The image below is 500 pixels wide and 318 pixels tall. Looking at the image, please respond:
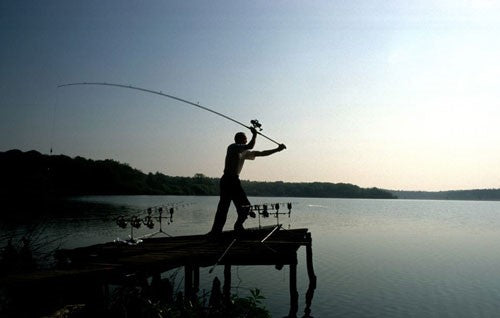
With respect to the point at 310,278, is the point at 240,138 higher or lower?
higher

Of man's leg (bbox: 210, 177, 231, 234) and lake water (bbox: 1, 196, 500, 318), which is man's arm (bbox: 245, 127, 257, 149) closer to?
man's leg (bbox: 210, 177, 231, 234)

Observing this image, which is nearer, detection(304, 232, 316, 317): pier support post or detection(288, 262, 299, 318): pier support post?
detection(288, 262, 299, 318): pier support post

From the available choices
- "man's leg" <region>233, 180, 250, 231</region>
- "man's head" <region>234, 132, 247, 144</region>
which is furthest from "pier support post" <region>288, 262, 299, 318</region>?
"man's head" <region>234, 132, 247, 144</region>

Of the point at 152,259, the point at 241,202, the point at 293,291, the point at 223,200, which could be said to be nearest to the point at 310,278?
the point at 293,291

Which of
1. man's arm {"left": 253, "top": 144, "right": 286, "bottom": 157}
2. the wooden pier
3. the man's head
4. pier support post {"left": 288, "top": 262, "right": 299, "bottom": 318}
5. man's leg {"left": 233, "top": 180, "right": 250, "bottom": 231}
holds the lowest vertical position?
pier support post {"left": 288, "top": 262, "right": 299, "bottom": 318}

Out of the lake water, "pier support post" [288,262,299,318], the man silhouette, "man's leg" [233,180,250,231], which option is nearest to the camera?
the man silhouette

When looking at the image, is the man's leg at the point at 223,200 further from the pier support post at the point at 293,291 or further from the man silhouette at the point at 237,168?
the pier support post at the point at 293,291

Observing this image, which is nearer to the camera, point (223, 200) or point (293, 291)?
A: point (223, 200)

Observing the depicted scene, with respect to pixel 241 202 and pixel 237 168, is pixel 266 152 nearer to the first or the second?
pixel 237 168

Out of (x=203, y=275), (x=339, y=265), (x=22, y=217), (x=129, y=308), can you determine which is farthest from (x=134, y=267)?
(x=339, y=265)

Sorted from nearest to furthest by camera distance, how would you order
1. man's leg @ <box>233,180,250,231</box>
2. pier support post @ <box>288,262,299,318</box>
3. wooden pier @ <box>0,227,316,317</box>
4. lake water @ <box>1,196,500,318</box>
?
wooden pier @ <box>0,227,316,317</box>
man's leg @ <box>233,180,250,231</box>
pier support post @ <box>288,262,299,318</box>
lake water @ <box>1,196,500,318</box>

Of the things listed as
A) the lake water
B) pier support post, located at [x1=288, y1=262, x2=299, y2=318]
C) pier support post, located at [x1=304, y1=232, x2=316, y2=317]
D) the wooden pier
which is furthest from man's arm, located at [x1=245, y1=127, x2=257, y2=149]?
the lake water

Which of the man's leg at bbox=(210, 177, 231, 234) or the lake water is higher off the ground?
the man's leg at bbox=(210, 177, 231, 234)

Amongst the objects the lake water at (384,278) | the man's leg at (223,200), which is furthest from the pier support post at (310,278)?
the man's leg at (223,200)
